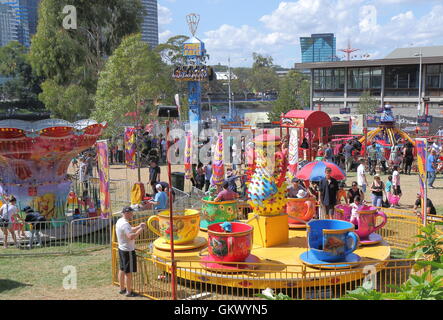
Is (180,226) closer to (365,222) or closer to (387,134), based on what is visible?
(365,222)

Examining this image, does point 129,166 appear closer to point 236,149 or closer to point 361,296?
point 236,149

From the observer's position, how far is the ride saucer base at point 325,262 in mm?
7824

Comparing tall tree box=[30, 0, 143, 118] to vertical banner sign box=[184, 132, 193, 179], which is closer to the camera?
vertical banner sign box=[184, 132, 193, 179]

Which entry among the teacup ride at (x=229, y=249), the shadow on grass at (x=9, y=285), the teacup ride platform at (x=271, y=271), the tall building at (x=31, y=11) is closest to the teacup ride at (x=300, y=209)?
the teacup ride platform at (x=271, y=271)

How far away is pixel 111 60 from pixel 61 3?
10.3 meters

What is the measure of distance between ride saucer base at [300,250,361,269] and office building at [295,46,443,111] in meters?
40.2

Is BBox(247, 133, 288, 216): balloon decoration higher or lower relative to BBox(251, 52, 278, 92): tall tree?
lower

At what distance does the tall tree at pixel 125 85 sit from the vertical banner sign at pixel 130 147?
3.80m

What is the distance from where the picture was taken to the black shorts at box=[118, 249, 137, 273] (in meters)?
8.02

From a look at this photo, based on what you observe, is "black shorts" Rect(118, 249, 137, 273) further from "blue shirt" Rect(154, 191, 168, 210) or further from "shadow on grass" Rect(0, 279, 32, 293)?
"blue shirt" Rect(154, 191, 168, 210)

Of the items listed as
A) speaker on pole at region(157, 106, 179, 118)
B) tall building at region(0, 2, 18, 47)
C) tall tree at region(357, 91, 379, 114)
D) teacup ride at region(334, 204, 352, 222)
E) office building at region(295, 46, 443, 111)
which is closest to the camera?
speaker on pole at region(157, 106, 179, 118)

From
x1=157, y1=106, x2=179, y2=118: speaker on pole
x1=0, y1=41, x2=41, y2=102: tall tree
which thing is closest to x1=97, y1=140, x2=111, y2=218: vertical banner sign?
x1=157, y1=106, x2=179, y2=118: speaker on pole

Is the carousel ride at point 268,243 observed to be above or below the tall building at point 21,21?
below

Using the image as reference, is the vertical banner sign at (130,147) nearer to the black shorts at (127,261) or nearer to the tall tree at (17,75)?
the black shorts at (127,261)
